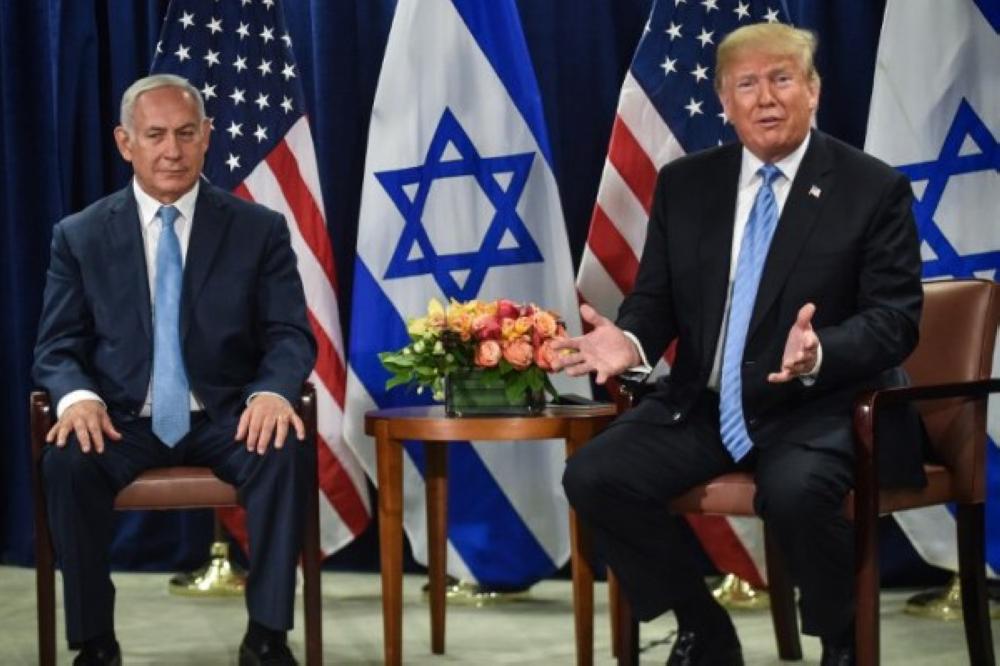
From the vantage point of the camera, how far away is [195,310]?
3930mm

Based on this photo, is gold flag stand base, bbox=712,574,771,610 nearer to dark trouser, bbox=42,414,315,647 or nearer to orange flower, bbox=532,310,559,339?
orange flower, bbox=532,310,559,339

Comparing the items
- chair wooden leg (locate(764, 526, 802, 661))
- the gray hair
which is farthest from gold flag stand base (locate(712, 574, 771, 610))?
the gray hair

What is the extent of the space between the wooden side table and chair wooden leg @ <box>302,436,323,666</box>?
216 millimetres

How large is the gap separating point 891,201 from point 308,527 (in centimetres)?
152

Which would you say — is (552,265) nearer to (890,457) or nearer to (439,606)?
(439,606)

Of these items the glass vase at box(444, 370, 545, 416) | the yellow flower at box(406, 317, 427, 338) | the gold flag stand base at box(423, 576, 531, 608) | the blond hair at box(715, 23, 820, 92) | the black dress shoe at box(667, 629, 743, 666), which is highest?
the blond hair at box(715, 23, 820, 92)

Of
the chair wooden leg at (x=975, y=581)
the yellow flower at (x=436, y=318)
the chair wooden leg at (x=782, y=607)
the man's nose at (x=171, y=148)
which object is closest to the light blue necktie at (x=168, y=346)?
the man's nose at (x=171, y=148)

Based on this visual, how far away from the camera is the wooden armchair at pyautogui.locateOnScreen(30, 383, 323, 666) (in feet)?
12.1

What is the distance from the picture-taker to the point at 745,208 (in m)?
3.71

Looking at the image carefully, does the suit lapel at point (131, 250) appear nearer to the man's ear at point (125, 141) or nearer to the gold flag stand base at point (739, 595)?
the man's ear at point (125, 141)

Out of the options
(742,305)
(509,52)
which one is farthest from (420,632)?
(509,52)

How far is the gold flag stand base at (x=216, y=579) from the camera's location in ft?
16.5

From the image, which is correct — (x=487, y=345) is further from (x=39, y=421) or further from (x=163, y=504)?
(x=39, y=421)

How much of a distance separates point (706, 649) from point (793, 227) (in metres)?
0.96
